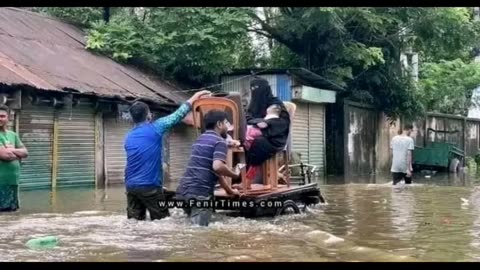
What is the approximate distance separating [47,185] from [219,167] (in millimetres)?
9002

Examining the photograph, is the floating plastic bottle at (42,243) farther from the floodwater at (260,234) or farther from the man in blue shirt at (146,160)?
the man in blue shirt at (146,160)

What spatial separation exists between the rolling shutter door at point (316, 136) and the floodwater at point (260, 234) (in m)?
12.5

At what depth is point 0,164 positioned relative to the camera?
10.6 m

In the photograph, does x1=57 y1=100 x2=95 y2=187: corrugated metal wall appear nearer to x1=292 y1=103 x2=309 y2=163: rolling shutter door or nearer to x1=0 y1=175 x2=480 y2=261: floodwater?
x1=0 y1=175 x2=480 y2=261: floodwater

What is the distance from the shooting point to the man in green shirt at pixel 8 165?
10.6 metres

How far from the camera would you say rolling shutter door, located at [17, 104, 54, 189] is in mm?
16625

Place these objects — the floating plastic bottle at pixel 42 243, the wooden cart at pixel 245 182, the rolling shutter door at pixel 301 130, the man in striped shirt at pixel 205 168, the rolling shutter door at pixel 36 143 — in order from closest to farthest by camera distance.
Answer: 1. the floating plastic bottle at pixel 42 243
2. the man in striped shirt at pixel 205 168
3. the wooden cart at pixel 245 182
4. the rolling shutter door at pixel 36 143
5. the rolling shutter door at pixel 301 130

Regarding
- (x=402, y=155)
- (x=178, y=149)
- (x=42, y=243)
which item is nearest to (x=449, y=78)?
(x=178, y=149)

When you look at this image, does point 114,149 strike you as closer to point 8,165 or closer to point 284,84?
point 284,84

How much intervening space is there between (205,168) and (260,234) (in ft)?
3.59


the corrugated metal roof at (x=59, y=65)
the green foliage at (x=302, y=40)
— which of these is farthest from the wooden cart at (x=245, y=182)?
the green foliage at (x=302, y=40)

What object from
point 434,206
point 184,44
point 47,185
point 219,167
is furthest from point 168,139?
point 219,167

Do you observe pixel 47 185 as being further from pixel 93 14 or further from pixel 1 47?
pixel 93 14

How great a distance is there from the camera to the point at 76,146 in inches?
713
